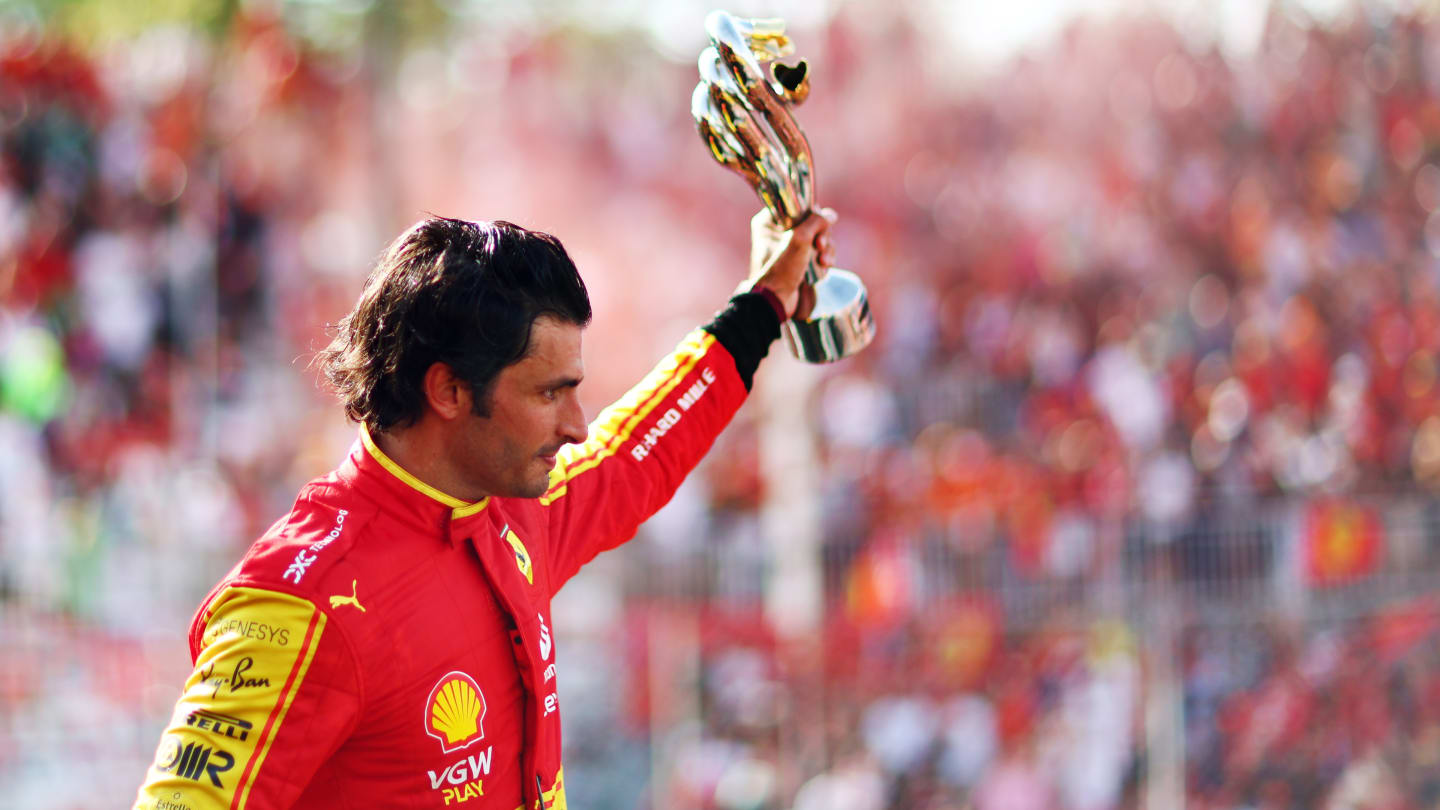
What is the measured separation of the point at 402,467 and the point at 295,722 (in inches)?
16.2

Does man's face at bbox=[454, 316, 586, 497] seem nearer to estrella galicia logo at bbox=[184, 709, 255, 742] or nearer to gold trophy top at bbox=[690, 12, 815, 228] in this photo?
estrella galicia logo at bbox=[184, 709, 255, 742]

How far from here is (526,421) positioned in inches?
80.1

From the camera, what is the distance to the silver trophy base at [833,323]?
2838mm

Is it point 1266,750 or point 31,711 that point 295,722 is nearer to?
point 31,711

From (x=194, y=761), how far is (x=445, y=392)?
1.93 ft

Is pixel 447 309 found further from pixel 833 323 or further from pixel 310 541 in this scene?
pixel 833 323

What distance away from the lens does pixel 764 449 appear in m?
9.59

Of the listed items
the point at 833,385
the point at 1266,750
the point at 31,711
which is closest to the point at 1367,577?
the point at 1266,750

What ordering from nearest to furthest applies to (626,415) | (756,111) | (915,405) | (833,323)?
(626,415), (756,111), (833,323), (915,405)

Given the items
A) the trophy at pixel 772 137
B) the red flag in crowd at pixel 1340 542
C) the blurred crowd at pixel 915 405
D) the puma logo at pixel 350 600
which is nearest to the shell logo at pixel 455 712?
the puma logo at pixel 350 600

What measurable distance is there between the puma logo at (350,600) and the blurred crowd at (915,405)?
6081 mm

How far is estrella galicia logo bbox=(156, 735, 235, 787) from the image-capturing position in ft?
5.67

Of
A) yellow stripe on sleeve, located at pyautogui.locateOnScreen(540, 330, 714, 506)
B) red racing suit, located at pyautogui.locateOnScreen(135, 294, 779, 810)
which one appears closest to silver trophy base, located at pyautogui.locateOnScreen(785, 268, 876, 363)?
yellow stripe on sleeve, located at pyautogui.locateOnScreen(540, 330, 714, 506)

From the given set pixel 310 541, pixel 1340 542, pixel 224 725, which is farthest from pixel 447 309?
pixel 1340 542
